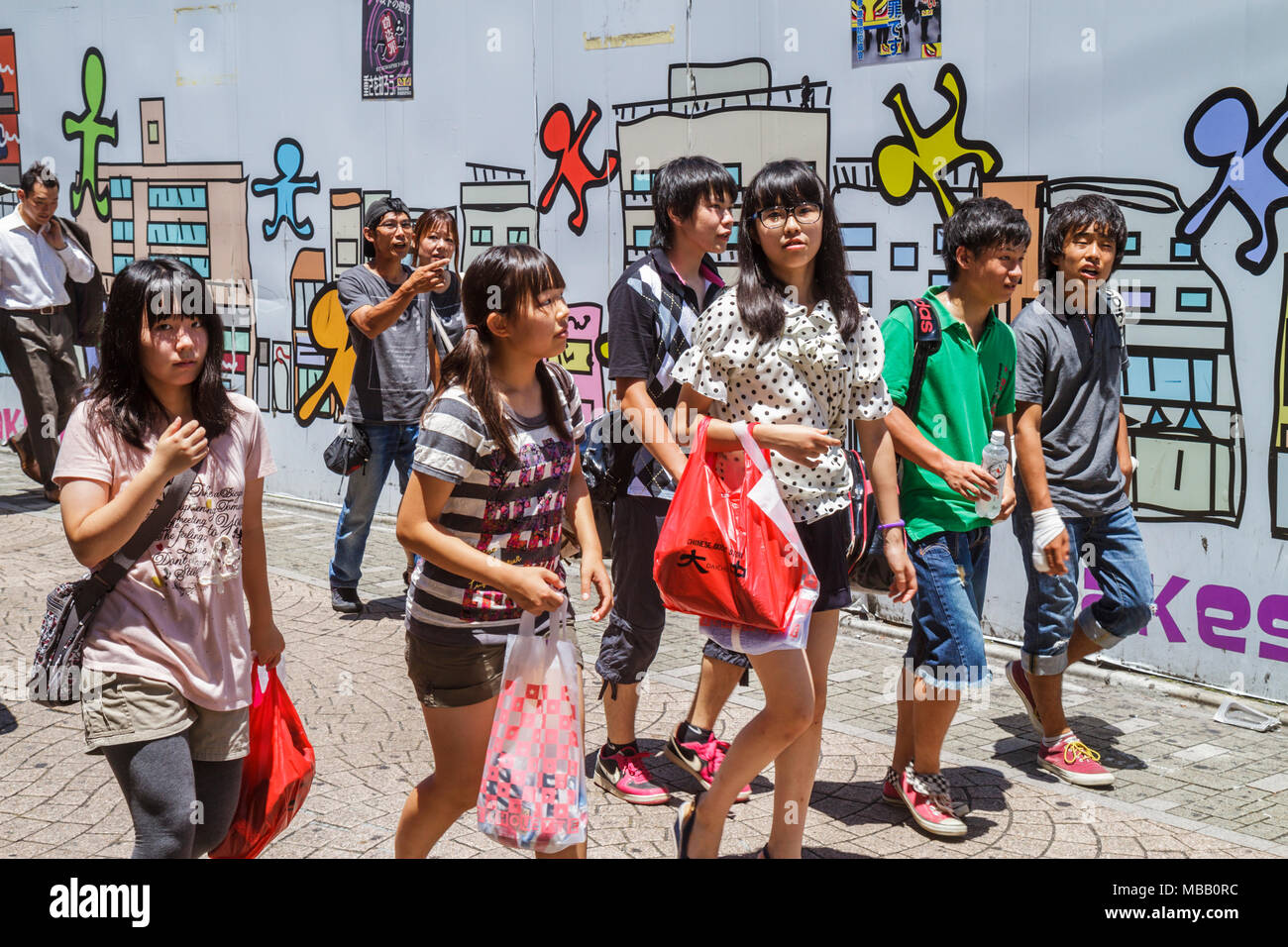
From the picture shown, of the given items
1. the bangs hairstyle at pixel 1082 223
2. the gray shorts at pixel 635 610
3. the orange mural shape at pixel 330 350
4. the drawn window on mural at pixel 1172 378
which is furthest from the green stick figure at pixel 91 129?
the bangs hairstyle at pixel 1082 223

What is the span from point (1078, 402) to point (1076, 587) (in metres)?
0.71

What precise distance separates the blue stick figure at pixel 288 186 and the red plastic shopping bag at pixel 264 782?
817 centimetres

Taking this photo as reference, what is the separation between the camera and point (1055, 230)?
521 centimetres

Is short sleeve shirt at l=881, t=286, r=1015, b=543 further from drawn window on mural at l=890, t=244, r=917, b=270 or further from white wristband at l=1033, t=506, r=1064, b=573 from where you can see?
drawn window on mural at l=890, t=244, r=917, b=270

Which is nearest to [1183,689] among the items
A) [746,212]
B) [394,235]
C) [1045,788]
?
[1045,788]

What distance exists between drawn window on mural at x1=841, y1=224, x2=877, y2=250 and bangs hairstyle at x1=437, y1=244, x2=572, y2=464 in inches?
165

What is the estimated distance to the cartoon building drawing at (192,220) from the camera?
11789 millimetres

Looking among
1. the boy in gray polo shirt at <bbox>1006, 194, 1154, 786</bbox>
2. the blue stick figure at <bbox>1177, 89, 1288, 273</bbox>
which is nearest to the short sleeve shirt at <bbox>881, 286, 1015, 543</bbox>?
the boy in gray polo shirt at <bbox>1006, 194, 1154, 786</bbox>

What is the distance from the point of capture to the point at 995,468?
4.79 metres

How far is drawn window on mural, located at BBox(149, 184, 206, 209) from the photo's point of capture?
12.1m

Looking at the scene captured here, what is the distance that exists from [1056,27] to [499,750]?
16.0 feet

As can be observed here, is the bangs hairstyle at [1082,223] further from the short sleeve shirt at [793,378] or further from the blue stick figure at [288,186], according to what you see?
the blue stick figure at [288,186]

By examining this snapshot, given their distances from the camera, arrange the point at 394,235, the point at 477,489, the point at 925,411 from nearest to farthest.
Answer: the point at 477,489 < the point at 925,411 < the point at 394,235
